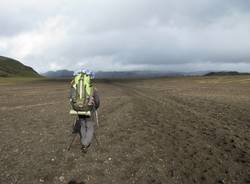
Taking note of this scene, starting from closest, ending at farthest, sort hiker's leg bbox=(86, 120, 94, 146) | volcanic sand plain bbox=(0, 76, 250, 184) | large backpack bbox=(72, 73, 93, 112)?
1. volcanic sand plain bbox=(0, 76, 250, 184)
2. large backpack bbox=(72, 73, 93, 112)
3. hiker's leg bbox=(86, 120, 94, 146)

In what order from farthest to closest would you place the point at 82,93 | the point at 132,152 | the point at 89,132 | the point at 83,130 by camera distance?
1. the point at 83,130
2. the point at 89,132
3. the point at 132,152
4. the point at 82,93

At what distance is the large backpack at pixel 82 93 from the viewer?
38.0 feet

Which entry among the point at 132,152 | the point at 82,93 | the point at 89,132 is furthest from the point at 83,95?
the point at 132,152

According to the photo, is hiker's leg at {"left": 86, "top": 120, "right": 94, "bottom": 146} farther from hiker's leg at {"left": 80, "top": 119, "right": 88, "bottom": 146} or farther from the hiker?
the hiker

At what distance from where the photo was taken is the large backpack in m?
11.6

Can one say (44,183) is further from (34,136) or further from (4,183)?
(34,136)

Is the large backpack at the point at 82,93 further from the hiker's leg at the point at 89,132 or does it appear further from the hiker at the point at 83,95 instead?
the hiker's leg at the point at 89,132

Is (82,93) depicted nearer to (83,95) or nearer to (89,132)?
(83,95)

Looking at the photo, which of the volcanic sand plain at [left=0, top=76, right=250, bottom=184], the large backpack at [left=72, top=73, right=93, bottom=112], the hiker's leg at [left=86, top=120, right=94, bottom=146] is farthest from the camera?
the hiker's leg at [left=86, top=120, right=94, bottom=146]

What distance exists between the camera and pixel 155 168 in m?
10.2

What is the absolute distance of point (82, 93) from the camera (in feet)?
38.2

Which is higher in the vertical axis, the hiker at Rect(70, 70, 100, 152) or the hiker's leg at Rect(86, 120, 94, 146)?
the hiker at Rect(70, 70, 100, 152)

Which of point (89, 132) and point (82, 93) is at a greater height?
point (82, 93)

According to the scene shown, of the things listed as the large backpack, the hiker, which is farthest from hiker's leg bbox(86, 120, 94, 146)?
the large backpack
